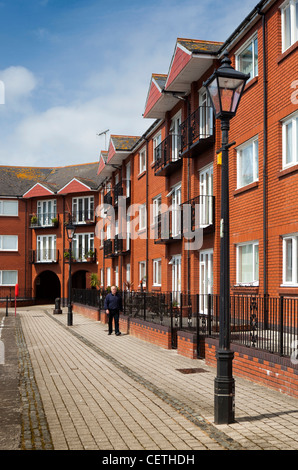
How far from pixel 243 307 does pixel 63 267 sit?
113 feet

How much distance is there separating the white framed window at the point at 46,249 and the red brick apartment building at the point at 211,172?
922 centimetres

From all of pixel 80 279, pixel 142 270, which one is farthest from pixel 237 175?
pixel 80 279

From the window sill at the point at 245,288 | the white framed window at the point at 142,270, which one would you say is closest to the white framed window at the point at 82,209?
the white framed window at the point at 142,270

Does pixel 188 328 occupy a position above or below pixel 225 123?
below

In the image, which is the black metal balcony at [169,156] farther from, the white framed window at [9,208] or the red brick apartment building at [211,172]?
the white framed window at [9,208]

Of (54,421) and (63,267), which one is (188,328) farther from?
(63,267)

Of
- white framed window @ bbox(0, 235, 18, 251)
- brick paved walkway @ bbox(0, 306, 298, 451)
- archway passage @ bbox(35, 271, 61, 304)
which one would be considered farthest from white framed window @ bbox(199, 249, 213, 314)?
archway passage @ bbox(35, 271, 61, 304)

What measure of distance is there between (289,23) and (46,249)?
112 ft

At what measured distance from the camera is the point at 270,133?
13922mm

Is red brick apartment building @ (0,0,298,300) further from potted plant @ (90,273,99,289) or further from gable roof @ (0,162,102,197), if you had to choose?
gable roof @ (0,162,102,197)

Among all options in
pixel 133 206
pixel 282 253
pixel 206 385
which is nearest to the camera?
pixel 206 385

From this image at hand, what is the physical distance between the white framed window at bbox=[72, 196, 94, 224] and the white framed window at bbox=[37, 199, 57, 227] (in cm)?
176

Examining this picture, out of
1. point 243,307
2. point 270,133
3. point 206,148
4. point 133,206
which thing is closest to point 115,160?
point 133,206

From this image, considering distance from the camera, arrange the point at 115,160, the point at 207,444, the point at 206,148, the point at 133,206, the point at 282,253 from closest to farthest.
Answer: the point at 207,444
the point at 282,253
the point at 206,148
the point at 133,206
the point at 115,160
